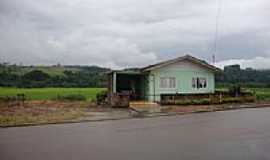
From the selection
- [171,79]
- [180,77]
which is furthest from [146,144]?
[180,77]

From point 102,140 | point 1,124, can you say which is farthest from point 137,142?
point 1,124

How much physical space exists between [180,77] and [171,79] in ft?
2.76

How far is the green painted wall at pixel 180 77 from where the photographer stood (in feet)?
95.9

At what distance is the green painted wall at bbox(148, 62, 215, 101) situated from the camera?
95.9 feet

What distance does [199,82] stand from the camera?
31047 mm

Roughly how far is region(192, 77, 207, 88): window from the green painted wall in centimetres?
27

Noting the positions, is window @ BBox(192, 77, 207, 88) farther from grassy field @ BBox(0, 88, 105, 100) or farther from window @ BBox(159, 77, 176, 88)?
grassy field @ BBox(0, 88, 105, 100)

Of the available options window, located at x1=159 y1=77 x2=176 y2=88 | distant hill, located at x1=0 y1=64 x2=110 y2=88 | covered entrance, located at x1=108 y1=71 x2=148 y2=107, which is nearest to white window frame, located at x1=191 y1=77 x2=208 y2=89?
window, located at x1=159 y1=77 x2=176 y2=88

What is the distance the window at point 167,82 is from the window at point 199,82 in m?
2.02

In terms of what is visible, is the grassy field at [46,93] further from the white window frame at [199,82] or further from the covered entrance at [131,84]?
the white window frame at [199,82]

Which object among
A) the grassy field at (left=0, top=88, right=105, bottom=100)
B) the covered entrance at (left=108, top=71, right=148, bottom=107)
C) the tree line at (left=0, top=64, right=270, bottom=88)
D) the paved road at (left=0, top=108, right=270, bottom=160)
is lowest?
the paved road at (left=0, top=108, right=270, bottom=160)

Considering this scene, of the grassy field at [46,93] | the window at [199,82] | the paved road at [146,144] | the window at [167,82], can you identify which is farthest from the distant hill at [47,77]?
the paved road at [146,144]

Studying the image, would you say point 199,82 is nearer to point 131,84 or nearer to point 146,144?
point 131,84

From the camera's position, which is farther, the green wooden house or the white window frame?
the white window frame
